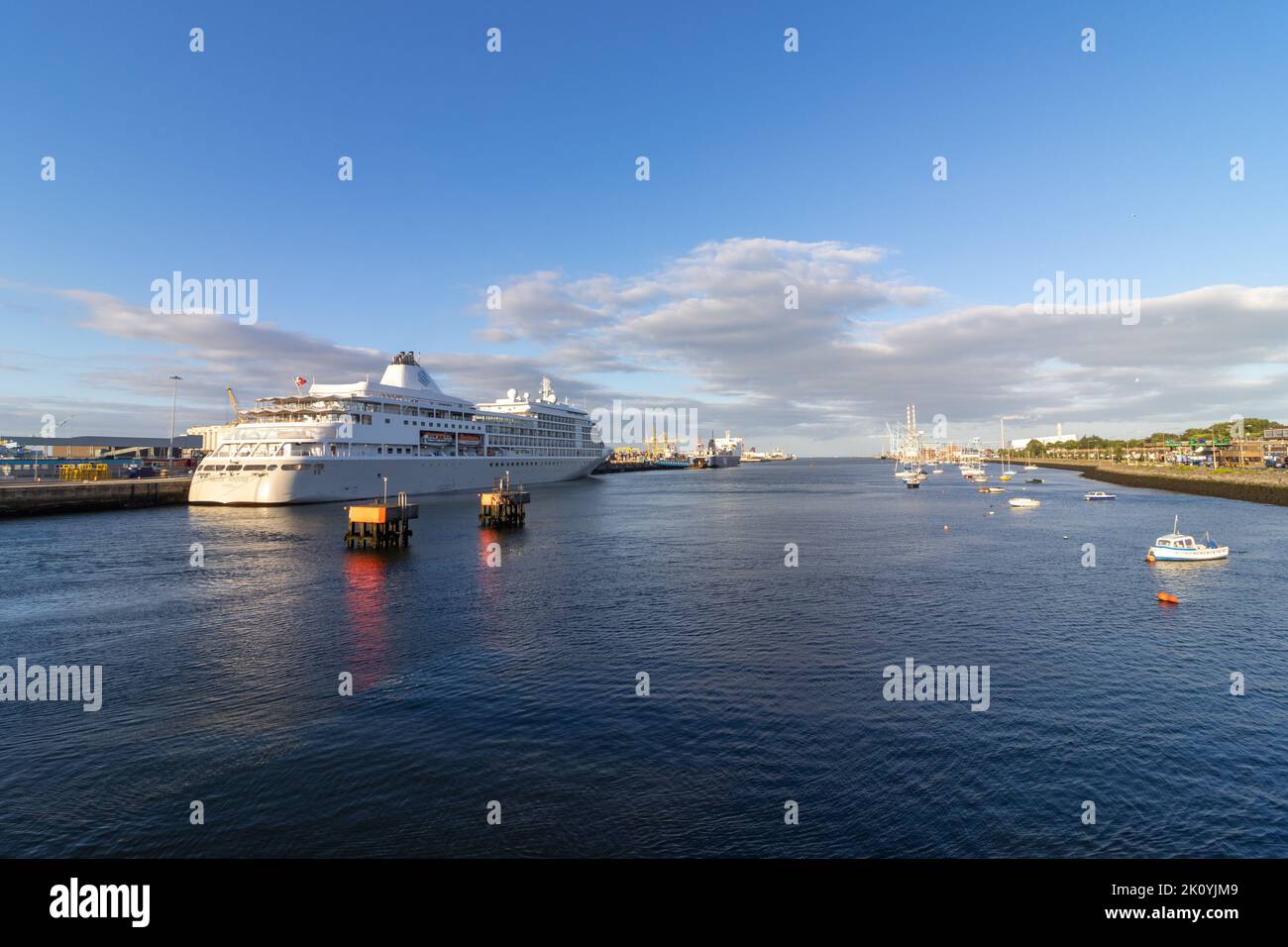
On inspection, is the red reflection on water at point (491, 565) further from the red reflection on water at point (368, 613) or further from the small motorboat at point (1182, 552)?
the small motorboat at point (1182, 552)

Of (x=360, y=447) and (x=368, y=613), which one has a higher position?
(x=360, y=447)

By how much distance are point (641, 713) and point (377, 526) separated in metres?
39.7

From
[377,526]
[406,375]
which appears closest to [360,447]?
[406,375]

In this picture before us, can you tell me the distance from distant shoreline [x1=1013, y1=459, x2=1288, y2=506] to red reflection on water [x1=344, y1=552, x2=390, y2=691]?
4278 inches

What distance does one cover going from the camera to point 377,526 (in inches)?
2068

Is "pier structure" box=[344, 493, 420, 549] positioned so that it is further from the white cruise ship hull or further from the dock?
the dock

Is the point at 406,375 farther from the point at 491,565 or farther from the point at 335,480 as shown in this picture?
the point at 491,565

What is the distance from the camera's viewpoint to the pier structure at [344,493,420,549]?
51906 mm

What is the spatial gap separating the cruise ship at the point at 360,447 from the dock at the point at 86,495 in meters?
6.10

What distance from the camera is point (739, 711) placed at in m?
19.9

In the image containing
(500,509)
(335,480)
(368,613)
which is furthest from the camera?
(335,480)
